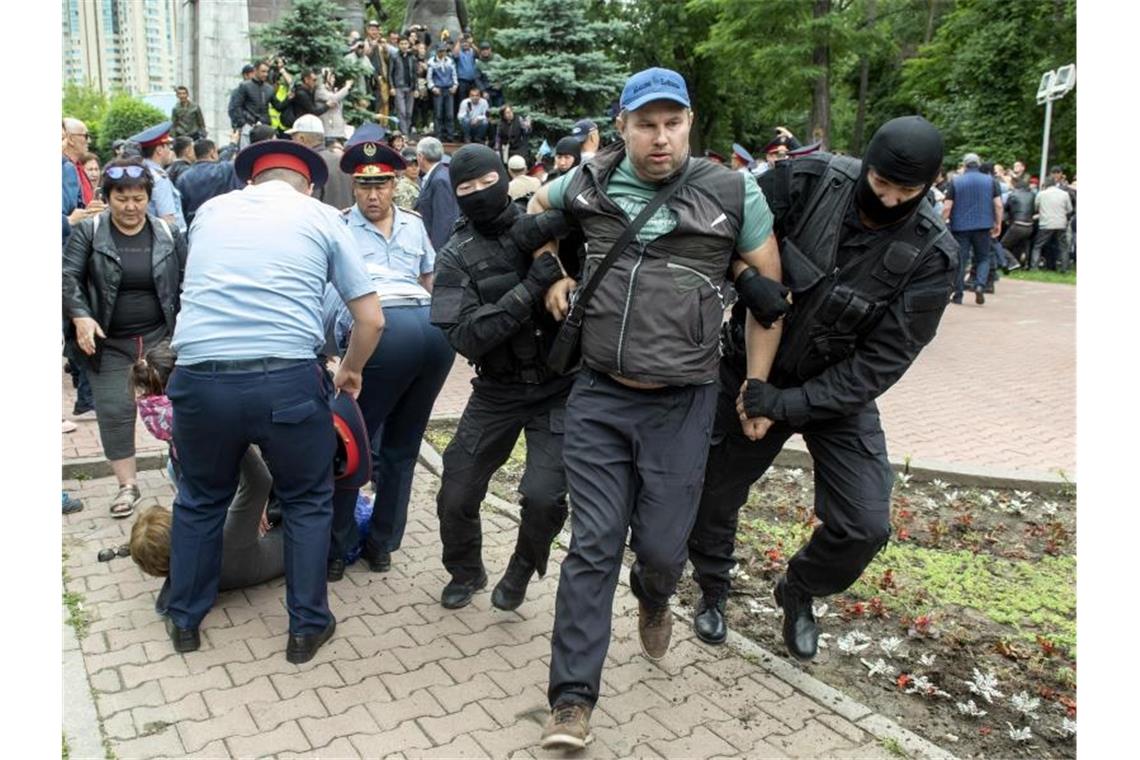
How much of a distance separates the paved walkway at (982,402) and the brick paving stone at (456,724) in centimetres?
373

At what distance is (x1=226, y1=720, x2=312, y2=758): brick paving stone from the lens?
128 inches

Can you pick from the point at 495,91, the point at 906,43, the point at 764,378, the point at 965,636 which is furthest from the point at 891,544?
the point at 906,43

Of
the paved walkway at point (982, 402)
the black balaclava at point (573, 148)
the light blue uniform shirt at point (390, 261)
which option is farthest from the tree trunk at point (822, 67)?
the light blue uniform shirt at point (390, 261)

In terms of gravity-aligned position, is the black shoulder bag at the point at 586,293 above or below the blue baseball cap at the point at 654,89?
below

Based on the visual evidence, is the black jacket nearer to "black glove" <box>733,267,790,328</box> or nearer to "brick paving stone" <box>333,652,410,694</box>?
"brick paving stone" <box>333,652,410,694</box>

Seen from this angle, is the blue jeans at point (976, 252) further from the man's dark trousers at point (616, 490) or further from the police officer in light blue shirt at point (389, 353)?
the man's dark trousers at point (616, 490)

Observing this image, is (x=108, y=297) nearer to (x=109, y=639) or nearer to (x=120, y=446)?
(x=120, y=446)

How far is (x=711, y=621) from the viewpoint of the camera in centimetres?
416

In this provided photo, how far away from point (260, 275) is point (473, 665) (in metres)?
1.73

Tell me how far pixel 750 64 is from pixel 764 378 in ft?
95.4

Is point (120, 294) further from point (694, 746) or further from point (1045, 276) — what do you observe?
point (1045, 276)

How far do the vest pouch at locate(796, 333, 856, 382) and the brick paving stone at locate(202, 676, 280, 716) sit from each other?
7.53 ft

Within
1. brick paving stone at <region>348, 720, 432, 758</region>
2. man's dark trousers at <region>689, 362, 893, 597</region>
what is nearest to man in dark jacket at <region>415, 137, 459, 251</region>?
man's dark trousers at <region>689, 362, 893, 597</region>

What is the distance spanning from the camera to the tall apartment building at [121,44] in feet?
277
